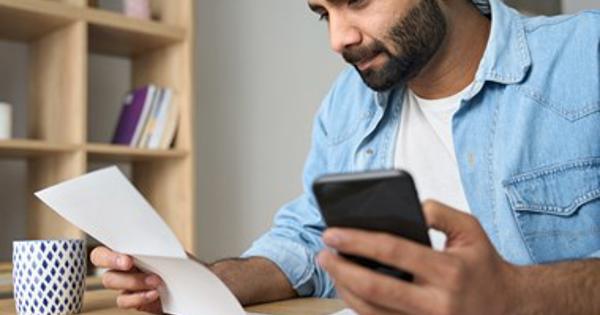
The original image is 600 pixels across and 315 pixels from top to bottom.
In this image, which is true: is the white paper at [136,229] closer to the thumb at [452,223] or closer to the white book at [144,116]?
the thumb at [452,223]

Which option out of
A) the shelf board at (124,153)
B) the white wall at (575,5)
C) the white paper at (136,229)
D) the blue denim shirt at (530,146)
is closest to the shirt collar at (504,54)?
the blue denim shirt at (530,146)

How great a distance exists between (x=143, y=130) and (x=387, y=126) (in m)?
1.06

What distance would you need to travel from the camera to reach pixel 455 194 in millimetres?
1173

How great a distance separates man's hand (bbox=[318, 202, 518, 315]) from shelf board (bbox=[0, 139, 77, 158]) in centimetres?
142

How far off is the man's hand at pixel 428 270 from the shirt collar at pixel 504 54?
2.00ft

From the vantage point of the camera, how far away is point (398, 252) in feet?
1.73

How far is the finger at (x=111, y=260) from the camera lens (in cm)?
88

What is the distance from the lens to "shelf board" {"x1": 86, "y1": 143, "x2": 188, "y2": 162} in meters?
1.95

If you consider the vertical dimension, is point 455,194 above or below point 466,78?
below

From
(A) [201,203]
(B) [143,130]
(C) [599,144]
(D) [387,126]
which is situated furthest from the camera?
(A) [201,203]


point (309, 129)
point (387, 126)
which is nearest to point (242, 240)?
point (309, 129)

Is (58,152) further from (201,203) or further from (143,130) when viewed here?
(201,203)

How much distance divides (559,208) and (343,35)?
1.45ft

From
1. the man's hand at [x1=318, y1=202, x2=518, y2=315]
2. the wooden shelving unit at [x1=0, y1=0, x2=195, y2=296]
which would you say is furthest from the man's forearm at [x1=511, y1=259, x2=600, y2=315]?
the wooden shelving unit at [x1=0, y1=0, x2=195, y2=296]
